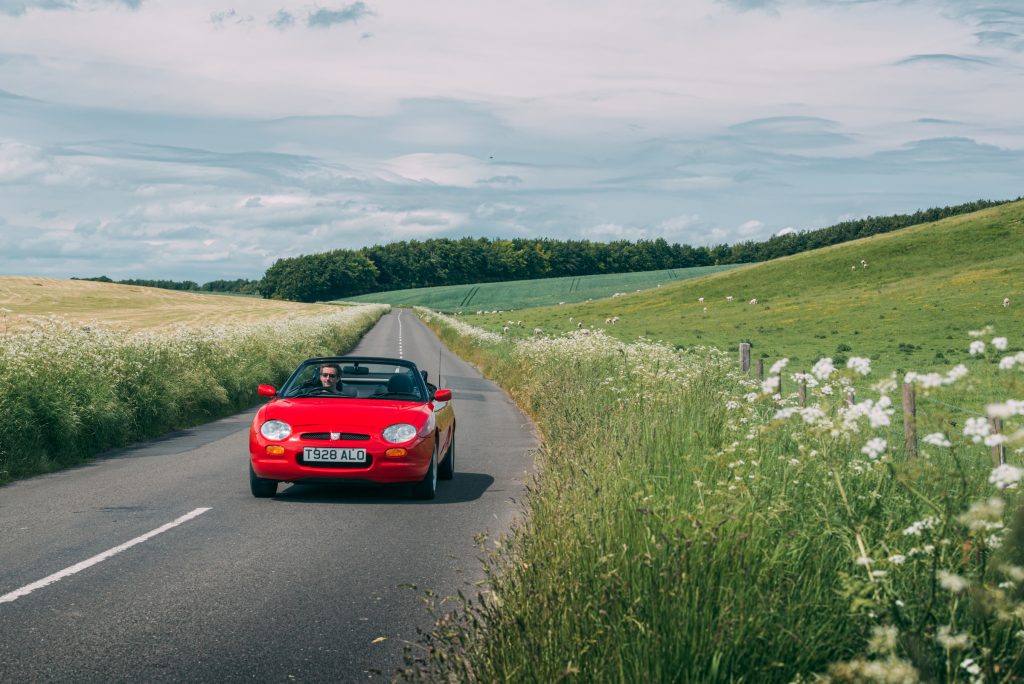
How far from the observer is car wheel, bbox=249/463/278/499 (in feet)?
33.5

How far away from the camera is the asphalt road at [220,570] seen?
5.29m

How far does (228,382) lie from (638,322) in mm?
47041

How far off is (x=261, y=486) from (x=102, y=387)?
20.8ft

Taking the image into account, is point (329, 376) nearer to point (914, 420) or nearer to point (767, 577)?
point (767, 577)

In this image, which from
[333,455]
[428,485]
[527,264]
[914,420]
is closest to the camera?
[914,420]

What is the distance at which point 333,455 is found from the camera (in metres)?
9.83

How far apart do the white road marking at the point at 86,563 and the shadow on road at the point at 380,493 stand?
1509mm

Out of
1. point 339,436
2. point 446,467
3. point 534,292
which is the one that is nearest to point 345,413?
point 339,436

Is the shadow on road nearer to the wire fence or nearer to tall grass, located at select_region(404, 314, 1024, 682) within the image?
the wire fence

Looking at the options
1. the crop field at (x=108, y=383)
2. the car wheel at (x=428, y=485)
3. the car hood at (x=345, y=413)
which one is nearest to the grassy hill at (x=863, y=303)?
the crop field at (x=108, y=383)

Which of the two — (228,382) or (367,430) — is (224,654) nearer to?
(367,430)

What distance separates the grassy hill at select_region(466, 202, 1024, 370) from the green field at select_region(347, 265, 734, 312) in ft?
109

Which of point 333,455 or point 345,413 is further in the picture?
point 345,413

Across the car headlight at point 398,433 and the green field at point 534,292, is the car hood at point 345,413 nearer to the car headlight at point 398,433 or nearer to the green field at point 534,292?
the car headlight at point 398,433
